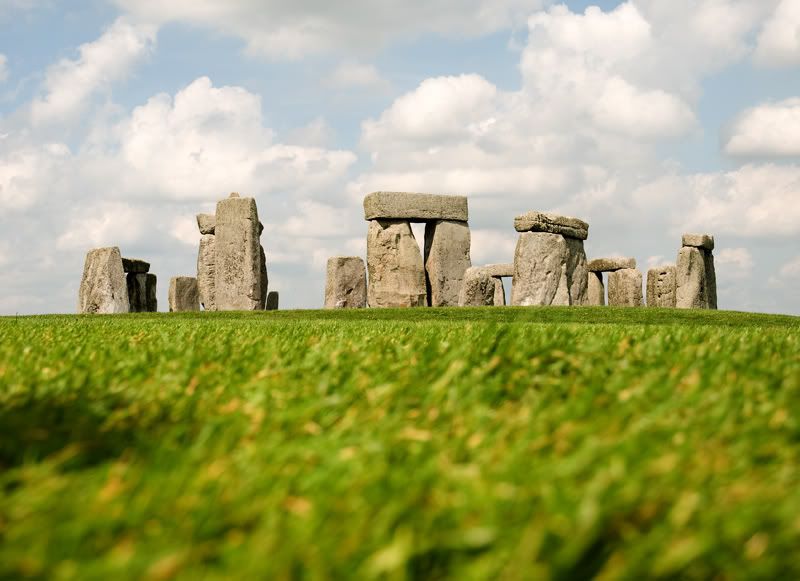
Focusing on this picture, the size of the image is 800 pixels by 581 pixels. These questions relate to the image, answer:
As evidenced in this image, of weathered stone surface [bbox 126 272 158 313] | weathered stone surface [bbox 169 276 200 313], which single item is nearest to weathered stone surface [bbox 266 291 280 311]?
weathered stone surface [bbox 169 276 200 313]

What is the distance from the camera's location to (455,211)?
21.5 meters

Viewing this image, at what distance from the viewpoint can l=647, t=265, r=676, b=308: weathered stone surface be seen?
25016 mm

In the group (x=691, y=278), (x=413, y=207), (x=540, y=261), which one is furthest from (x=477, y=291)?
(x=691, y=278)

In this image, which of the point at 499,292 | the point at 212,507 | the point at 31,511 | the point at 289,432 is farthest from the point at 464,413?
the point at 499,292

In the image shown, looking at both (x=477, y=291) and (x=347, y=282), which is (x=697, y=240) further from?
(x=347, y=282)

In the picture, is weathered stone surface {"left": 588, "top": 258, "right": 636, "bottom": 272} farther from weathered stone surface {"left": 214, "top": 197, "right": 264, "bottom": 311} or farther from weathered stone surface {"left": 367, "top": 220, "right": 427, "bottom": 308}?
weathered stone surface {"left": 214, "top": 197, "right": 264, "bottom": 311}

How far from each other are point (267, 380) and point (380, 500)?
1.48 metres

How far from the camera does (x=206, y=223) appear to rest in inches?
955

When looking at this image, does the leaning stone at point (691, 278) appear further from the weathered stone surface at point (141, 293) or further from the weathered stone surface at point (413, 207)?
the weathered stone surface at point (141, 293)

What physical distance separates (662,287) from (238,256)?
491 inches

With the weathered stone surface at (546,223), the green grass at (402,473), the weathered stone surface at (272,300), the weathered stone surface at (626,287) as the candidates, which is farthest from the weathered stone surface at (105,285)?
the green grass at (402,473)

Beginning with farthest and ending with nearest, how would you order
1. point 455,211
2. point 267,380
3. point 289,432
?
1. point 455,211
2. point 267,380
3. point 289,432

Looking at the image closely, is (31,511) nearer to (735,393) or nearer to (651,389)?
(651,389)

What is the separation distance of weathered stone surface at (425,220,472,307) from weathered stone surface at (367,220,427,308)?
0.50 m
